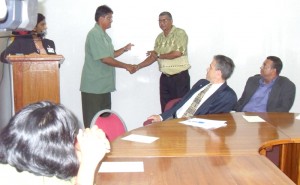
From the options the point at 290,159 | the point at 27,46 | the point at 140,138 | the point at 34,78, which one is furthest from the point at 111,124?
the point at 27,46

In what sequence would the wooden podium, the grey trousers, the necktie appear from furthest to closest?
the grey trousers, the necktie, the wooden podium

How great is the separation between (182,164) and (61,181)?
85 centimetres

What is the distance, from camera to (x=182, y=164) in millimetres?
1994

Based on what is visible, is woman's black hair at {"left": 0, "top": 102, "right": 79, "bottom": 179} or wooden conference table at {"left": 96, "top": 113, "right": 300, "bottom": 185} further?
wooden conference table at {"left": 96, "top": 113, "right": 300, "bottom": 185}

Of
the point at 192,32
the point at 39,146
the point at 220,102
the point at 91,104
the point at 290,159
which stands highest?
the point at 192,32

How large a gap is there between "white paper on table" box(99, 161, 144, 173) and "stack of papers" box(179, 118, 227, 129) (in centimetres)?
94

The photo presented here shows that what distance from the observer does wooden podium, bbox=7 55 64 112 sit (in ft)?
10.6

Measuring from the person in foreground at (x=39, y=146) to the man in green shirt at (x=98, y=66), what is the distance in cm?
320

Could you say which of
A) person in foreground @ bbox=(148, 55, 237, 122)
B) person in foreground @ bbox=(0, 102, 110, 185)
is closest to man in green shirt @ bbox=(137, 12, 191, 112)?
Result: person in foreground @ bbox=(148, 55, 237, 122)

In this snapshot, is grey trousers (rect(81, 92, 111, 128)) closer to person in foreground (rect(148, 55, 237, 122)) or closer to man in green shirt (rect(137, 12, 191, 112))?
man in green shirt (rect(137, 12, 191, 112))

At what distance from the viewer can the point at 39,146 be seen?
1.18 metres

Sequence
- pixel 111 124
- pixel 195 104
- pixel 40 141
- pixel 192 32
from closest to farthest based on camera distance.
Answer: pixel 40 141, pixel 111 124, pixel 195 104, pixel 192 32

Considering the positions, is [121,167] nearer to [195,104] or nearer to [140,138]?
[140,138]

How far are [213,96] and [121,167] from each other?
5.29 feet
